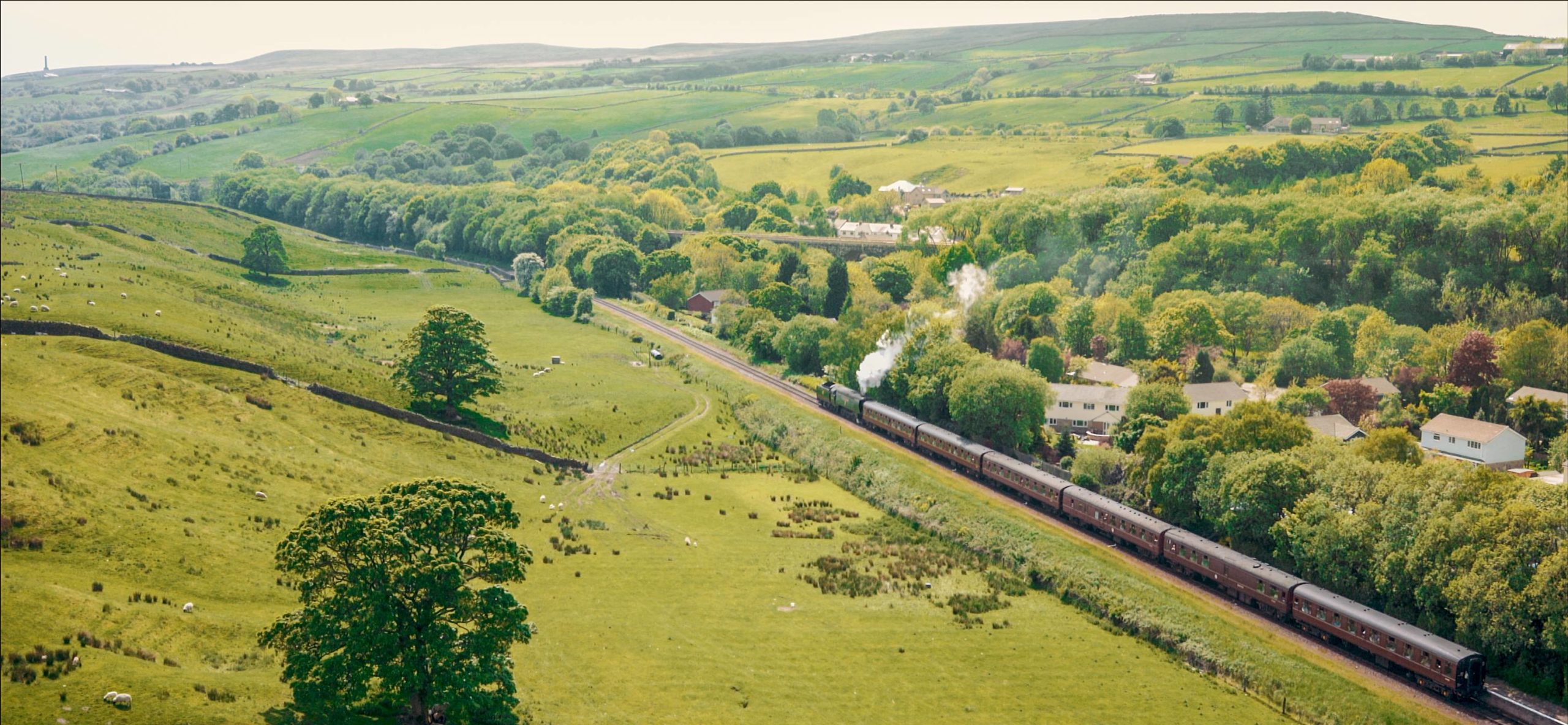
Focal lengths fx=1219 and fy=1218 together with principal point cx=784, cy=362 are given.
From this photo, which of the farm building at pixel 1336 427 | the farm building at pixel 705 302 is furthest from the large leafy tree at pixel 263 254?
the farm building at pixel 1336 427

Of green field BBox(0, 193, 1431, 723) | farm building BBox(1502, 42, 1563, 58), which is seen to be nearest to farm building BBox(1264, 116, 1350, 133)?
farm building BBox(1502, 42, 1563, 58)

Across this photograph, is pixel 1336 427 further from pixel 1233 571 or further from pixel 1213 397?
pixel 1233 571

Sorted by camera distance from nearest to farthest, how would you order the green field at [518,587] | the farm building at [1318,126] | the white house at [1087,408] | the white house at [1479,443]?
the green field at [518,587] < the white house at [1479,443] < the white house at [1087,408] < the farm building at [1318,126]

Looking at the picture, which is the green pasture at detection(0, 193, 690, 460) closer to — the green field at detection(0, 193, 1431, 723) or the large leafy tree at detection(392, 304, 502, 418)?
the green field at detection(0, 193, 1431, 723)

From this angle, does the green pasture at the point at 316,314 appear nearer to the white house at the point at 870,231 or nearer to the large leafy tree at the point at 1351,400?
the large leafy tree at the point at 1351,400

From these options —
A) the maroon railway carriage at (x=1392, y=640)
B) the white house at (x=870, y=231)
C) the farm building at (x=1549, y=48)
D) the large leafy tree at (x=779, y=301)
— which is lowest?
the maroon railway carriage at (x=1392, y=640)
